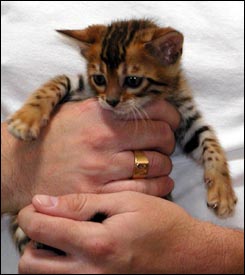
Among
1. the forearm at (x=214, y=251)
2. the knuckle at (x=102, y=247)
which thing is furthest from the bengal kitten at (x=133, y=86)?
the knuckle at (x=102, y=247)

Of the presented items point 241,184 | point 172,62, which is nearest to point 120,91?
point 172,62

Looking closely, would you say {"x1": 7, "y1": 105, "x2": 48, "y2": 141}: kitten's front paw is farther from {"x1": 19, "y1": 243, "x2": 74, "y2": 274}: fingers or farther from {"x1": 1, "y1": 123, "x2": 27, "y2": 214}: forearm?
{"x1": 19, "y1": 243, "x2": 74, "y2": 274}: fingers

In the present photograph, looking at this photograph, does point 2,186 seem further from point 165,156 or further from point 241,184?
point 241,184

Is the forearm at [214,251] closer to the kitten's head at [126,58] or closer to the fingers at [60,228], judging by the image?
the fingers at [60,228]

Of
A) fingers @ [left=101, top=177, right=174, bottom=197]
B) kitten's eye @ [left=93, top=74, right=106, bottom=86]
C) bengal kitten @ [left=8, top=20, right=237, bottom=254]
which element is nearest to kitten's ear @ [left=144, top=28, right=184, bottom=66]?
bengal kitten @ [left=8, top=20, right=237, bottom=254]

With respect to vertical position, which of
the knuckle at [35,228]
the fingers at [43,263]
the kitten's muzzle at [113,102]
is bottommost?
the fingers at [43,263]

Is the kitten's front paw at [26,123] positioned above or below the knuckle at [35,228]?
above
